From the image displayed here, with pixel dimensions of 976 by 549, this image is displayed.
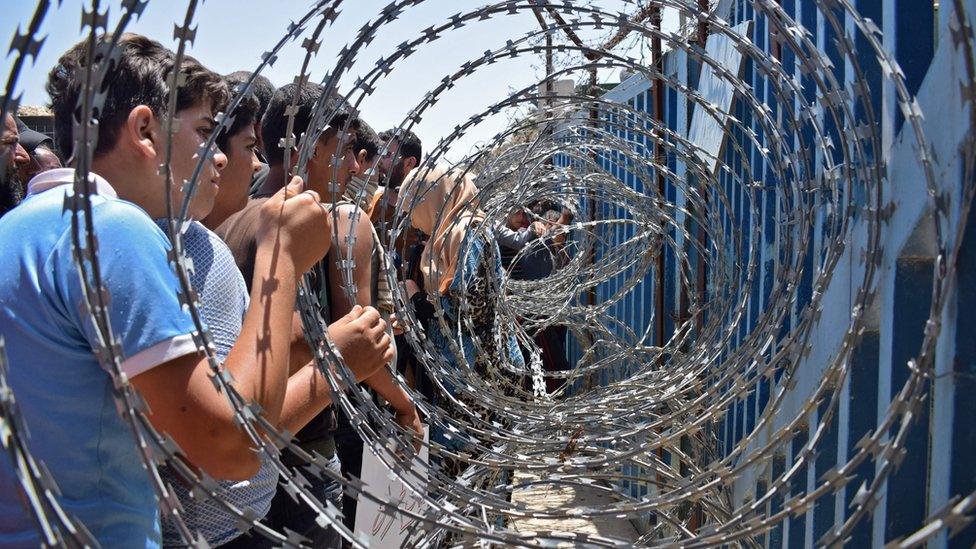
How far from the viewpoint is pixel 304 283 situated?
2160 mm

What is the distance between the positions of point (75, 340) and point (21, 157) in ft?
8.68

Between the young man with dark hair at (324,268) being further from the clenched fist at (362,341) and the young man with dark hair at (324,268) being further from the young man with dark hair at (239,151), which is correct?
the clenched fist at (362,341)

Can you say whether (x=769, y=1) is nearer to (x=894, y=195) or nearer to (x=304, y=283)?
(x=894, y=195)

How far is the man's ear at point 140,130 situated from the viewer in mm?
1761

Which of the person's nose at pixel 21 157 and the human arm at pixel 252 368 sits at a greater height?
the person's nose at pixel 21 157

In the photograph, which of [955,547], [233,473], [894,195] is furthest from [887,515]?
[233,473]

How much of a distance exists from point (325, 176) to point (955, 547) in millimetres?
2202

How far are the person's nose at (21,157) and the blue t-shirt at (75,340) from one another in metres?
2.39

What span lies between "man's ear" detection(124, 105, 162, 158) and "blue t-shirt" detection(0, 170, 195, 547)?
22 cm

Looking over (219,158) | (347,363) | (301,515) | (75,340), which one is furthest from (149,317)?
(301,515)

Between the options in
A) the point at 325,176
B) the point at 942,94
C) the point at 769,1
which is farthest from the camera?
the point at 325,176

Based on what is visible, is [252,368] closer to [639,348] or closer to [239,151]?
[239,151]

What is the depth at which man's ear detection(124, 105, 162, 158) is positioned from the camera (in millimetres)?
1761

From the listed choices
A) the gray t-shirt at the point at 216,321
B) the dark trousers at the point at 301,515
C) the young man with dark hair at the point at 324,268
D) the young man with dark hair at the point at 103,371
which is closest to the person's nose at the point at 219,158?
the gray t-shirt at the point at 216,321
